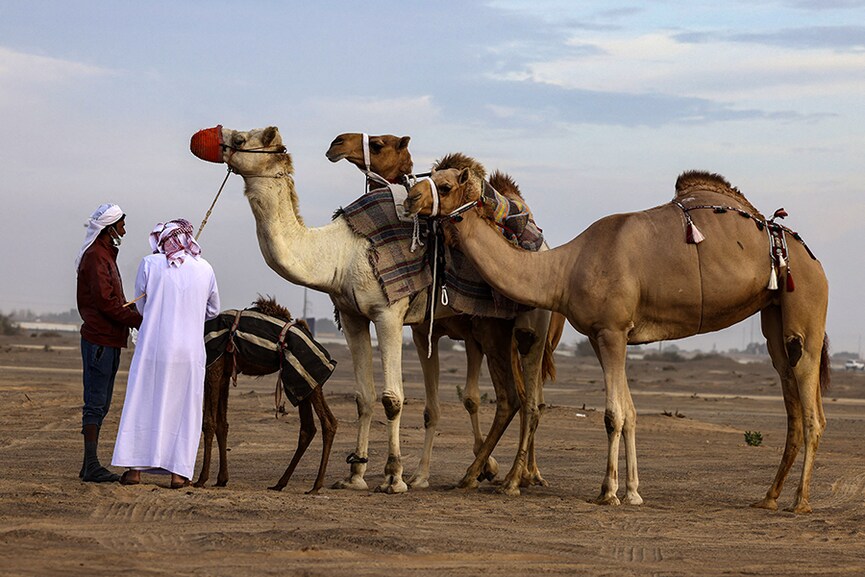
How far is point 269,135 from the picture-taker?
1130cm

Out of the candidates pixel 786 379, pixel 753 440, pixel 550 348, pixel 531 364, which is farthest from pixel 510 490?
pixel 753 440

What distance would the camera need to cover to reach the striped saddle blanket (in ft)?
36.7

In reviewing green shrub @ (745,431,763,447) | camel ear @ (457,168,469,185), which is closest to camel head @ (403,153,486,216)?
camel ear @ (457,168,469,185)

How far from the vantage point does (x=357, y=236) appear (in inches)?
460

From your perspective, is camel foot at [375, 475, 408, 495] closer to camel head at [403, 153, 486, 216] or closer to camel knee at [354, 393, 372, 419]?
camel knee at [354, 393, 372, 419]

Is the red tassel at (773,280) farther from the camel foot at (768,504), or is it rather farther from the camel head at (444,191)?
the camel head at (444,191)

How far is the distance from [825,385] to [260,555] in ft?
20.7

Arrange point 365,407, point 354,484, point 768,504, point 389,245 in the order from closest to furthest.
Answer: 1. point 768,504
2. point 389,245
3. point 354,484
4. point 365,407

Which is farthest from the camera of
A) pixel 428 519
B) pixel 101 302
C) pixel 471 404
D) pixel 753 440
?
pixel 753 440

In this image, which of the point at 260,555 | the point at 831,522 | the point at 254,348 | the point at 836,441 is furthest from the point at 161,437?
the point at 836,441

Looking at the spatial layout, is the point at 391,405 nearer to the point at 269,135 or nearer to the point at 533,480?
the point at 533,480

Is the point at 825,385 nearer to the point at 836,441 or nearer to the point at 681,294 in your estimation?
the point at 681,294

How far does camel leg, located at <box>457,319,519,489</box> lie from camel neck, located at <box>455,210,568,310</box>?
98 cm

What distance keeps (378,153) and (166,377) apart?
2.99 m
